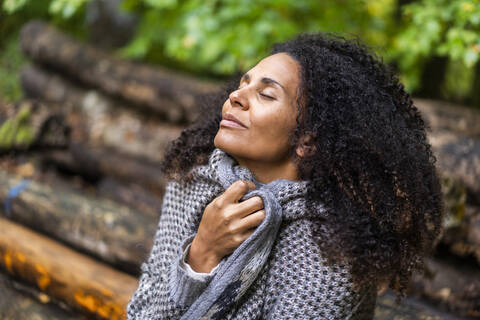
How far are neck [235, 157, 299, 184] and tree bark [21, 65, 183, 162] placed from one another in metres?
2.82

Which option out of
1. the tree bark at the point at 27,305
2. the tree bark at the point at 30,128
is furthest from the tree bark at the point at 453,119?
the tree bark at the point at 30,128

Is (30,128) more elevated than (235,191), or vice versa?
(235,191)

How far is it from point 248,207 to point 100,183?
3695 millimetres

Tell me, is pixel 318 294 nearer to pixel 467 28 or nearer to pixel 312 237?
pixel 312 237

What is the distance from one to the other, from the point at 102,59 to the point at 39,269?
3.11 m

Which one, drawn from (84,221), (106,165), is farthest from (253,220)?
(106,165)

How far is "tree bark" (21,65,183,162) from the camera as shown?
190 inches

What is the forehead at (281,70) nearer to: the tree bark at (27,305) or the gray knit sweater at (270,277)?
the gray knit sweater at (270,277)

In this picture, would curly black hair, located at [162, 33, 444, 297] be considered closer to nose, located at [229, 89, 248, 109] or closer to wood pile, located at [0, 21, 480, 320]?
nose, located at [229, 89, 248, 109]

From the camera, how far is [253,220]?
1.53 meters

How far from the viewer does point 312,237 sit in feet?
5.13

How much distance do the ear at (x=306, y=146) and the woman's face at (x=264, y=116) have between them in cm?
5

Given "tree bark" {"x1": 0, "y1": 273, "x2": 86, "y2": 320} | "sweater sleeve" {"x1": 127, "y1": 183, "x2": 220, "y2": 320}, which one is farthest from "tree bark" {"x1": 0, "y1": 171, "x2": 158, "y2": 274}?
"sweater sleeve" {"x1": 127, "y1": 183, "x2": 220, "y2": 320}

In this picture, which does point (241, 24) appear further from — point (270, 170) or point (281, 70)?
point (270, 170)
